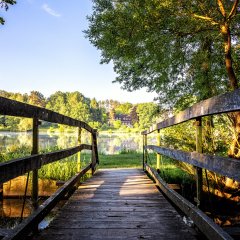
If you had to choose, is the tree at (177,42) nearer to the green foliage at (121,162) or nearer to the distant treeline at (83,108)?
the green foliage at (121,162)

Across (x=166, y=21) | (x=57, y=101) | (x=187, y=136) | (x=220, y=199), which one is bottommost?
(x=220, y=199)

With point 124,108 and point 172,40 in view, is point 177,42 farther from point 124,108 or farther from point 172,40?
point 124,108

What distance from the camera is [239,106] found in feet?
6.59

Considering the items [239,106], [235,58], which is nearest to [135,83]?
[235,58]

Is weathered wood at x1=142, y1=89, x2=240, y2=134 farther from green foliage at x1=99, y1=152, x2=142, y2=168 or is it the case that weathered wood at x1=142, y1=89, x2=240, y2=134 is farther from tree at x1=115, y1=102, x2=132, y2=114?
tree at x1=115, y1=102, x2=132, y2=114

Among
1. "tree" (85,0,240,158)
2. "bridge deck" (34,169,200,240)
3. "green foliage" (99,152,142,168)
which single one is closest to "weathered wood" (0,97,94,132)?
"bridge deck" (34,169,200,240)

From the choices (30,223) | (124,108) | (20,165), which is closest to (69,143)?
(30,223)

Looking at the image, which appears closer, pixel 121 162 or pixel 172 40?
pixel 172 40

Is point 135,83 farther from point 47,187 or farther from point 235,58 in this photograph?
point 47,187

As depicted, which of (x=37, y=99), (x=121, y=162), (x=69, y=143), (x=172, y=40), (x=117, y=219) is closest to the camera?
(x=117, y=219)

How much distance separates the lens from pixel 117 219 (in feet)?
12.1

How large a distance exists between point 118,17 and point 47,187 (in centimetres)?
553

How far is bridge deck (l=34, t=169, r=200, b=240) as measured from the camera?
308 cm

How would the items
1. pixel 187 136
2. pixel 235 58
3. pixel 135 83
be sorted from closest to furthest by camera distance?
pixel 187 136, pixel 235 58, pixel 135 83
